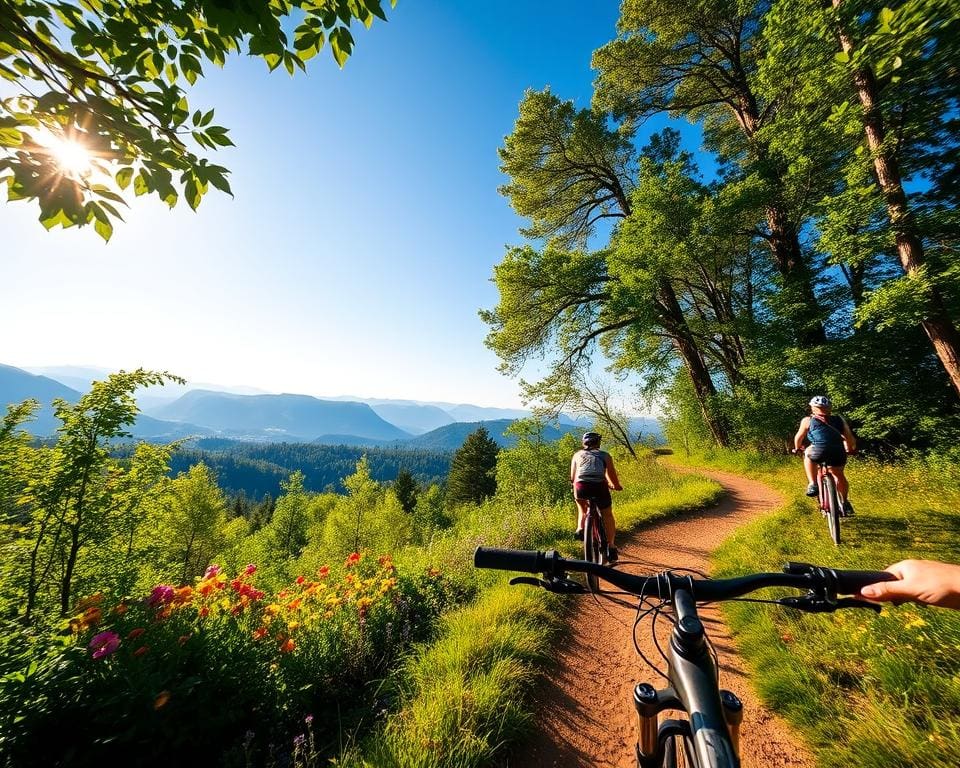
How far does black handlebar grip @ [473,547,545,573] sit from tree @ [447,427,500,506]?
3933 cm

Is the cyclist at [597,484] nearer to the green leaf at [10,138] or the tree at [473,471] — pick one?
the green leaf at [10,138]

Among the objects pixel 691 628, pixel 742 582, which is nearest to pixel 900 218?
pixel 742 582

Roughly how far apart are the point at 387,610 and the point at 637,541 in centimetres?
582

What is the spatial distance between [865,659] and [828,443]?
4.49 m

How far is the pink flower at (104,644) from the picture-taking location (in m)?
2.48

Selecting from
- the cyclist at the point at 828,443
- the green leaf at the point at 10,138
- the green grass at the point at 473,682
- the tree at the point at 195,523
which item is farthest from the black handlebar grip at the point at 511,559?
the tree at the point at 195,523

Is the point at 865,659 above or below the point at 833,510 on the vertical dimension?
below

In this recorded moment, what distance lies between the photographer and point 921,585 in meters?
1.43

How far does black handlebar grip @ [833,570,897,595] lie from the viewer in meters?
1.55

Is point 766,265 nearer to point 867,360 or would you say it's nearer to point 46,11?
point 867,360

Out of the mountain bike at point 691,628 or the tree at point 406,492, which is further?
the tree at point 406,492

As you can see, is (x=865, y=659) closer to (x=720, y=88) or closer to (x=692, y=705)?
(x=692, y=705)

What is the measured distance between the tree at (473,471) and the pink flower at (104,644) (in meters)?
38.7

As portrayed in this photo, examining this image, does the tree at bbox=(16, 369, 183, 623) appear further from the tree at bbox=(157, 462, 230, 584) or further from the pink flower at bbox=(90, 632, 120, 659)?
the tree at bbox=(157, 462, 230, 584)
